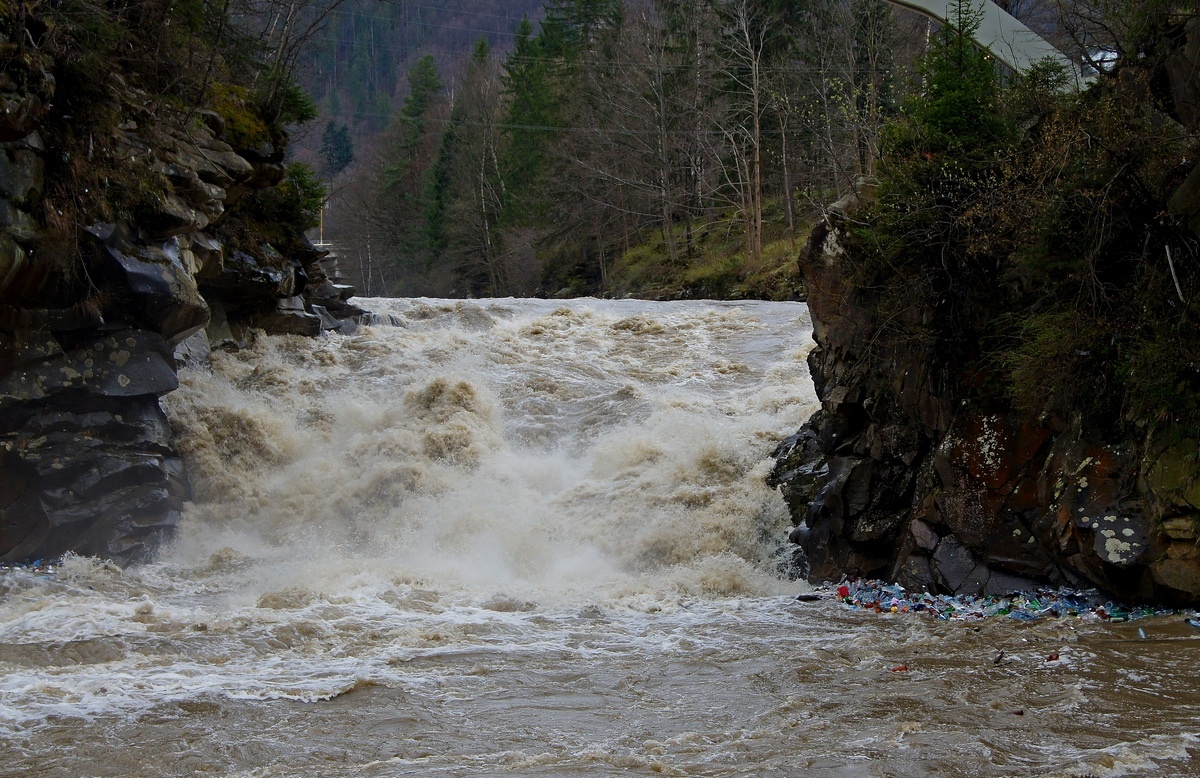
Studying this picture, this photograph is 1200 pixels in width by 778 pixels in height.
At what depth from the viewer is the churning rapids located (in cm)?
571

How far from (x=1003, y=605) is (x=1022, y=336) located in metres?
2.42

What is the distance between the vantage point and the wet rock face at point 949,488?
7.89m

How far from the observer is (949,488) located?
958 cm

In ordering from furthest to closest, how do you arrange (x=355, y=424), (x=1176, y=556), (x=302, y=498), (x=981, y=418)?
(x=355, y=424), (x=302, y=498), (x=981, y=418), (x=1176, y=556)

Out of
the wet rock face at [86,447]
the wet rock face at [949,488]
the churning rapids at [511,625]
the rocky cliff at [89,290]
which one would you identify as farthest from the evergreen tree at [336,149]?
the wet rock face at [949,488]

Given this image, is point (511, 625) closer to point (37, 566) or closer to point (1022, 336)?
point (1022, 336)

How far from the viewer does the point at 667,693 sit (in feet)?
22.8

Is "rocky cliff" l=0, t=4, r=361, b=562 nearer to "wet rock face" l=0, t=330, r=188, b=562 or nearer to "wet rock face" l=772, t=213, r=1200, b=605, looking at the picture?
"wet rock face" l=0, t=330, r=188, b=562

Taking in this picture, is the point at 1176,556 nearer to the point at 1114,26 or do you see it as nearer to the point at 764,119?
the point at 1114,26

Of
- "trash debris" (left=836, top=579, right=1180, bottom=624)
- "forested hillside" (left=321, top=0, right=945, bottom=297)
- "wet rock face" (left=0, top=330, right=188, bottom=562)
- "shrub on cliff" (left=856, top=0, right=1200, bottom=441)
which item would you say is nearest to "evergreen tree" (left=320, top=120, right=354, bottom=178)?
"forested hillside" (left=321, top=0, right=945, bottom=297)

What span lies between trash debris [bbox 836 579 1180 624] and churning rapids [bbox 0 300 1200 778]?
26 cm

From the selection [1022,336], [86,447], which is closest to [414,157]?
[86,447]

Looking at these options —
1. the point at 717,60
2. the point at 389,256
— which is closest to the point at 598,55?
the point at 717,60

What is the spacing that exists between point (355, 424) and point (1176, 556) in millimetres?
11184
